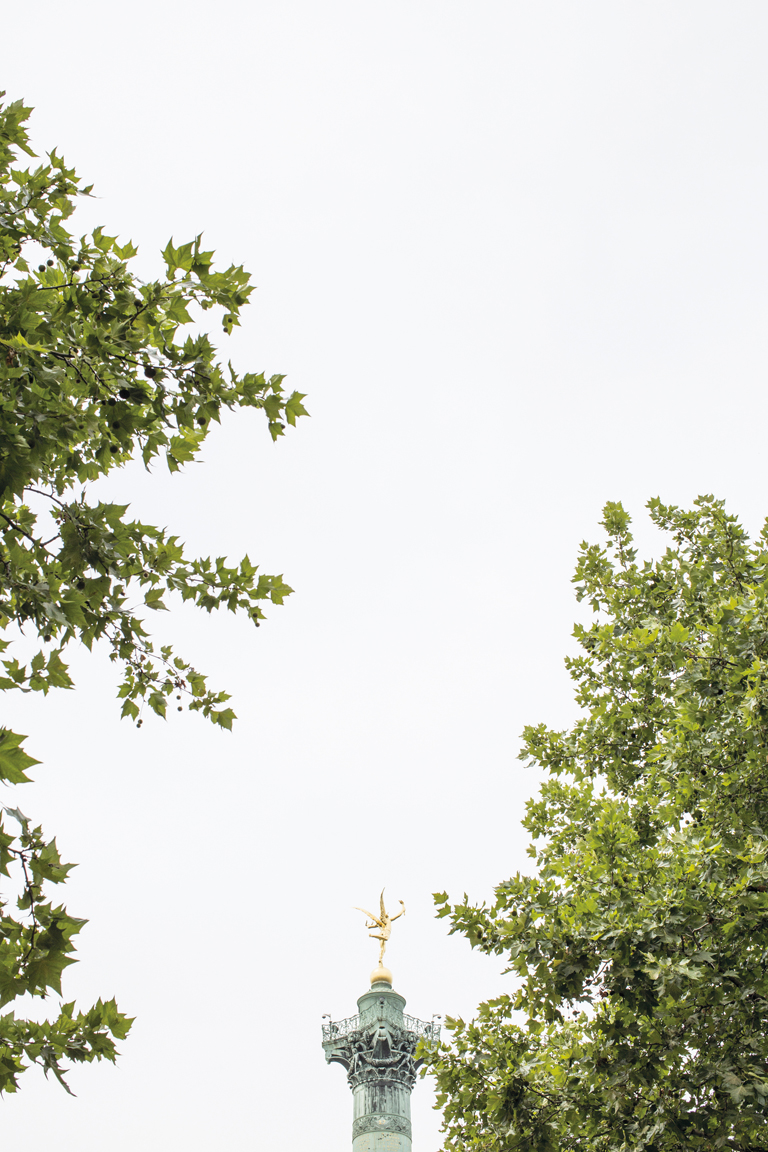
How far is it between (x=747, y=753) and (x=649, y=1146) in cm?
297

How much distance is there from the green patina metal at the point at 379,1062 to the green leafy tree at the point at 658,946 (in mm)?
18836

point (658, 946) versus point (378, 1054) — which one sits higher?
point (378, 1054)

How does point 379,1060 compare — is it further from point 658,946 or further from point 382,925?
point 658,946

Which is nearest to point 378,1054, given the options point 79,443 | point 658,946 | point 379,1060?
point 379,1060

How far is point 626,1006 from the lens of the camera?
5992mm

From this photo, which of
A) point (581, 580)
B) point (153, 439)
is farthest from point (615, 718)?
point (153, 439)

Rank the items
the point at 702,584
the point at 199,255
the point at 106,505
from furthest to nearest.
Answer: the point at 702,584, the point at 199,255, the point at 106,505

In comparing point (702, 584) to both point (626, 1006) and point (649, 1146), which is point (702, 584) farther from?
point (649, 1146)

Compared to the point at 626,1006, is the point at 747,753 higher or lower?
higher

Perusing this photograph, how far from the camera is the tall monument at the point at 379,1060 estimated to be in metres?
24.2

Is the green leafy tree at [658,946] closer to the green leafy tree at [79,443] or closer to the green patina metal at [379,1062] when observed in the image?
the green leafy tree at [79,443]

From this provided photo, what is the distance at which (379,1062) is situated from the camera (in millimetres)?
25078

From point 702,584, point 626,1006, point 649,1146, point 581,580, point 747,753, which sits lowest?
point 649,1146

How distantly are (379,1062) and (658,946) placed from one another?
22.8m
